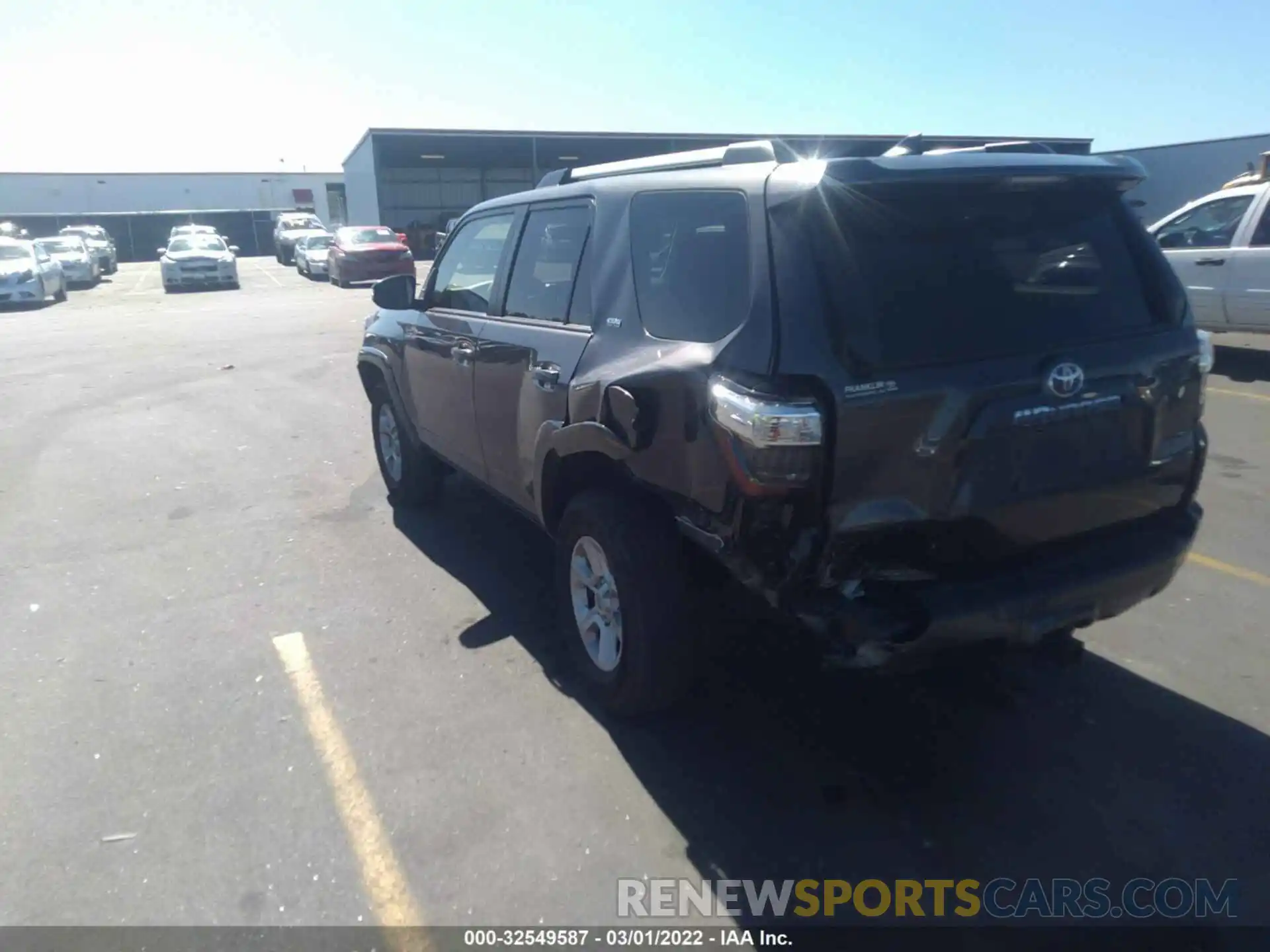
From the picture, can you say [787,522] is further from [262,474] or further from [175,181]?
[175,181]

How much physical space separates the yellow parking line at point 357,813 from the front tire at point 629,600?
3.15ft

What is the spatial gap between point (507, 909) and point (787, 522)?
1.40 meters

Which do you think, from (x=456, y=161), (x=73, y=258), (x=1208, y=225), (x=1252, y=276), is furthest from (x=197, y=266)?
(x=1252, y=276)

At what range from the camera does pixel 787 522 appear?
9.17ft

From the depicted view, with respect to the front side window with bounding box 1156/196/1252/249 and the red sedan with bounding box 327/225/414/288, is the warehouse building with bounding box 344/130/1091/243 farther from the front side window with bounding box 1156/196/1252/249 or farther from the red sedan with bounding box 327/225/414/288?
the front side window with bounding box 1156/196/1252/249

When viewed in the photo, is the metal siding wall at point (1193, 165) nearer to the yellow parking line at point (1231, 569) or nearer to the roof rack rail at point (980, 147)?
the yellow parking line at point (1231, 569)

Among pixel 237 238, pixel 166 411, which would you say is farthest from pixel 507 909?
pixel 237 238

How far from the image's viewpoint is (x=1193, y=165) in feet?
79.5

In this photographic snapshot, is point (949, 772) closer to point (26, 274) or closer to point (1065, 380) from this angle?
point (1065, 380)

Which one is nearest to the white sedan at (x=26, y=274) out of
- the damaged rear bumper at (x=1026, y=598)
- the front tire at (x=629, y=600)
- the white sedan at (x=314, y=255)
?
the white sedan at (x=314, y=255)

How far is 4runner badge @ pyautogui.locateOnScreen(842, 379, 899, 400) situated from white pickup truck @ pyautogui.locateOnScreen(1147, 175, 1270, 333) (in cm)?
881

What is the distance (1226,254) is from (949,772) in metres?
9.36

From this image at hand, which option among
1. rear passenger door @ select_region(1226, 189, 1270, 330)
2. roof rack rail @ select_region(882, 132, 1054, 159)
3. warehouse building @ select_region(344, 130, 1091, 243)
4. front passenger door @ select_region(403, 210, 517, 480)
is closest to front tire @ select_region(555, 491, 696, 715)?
front passenger door @ select_region(403, 210, 517, 480)

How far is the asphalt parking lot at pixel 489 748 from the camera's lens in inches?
116
